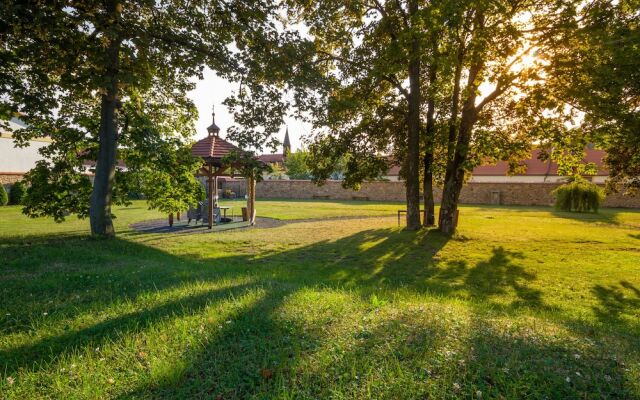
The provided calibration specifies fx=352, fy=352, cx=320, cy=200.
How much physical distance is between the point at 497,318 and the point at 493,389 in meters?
2.16

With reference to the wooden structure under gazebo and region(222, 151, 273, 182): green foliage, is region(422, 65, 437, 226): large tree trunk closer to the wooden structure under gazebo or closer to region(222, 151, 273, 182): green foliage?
the wooden structure under gazebo

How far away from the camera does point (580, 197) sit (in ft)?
85.0

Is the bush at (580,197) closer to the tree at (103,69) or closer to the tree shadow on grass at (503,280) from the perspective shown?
the tree shadow on grass at (503,280)

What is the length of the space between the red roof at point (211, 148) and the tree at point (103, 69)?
4.52m

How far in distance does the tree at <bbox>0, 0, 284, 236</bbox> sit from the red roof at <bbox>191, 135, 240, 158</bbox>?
452 centimetres

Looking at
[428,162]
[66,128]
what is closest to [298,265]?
[66,128]

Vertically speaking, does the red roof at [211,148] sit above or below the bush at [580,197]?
above

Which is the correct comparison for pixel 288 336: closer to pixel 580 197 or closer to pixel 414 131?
pixel 414 131

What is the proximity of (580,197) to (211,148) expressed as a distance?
26.1 meters

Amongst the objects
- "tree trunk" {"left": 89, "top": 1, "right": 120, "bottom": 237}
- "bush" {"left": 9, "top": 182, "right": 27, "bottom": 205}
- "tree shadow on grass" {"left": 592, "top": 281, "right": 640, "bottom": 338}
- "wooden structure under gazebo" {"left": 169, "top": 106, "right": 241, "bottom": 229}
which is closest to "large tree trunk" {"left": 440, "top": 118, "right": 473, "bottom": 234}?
"tree shadow on grass" {"left": 592, "top": 281, "right": 640, "bottom": 338}

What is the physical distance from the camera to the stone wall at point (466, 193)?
111 ft

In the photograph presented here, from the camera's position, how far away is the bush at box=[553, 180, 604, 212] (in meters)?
25.5

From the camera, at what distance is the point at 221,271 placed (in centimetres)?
757

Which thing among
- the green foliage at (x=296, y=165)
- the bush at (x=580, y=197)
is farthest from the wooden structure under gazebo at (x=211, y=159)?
the green foliage at (x=296, y=165)
